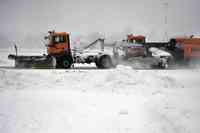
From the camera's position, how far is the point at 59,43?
2248 centimetres

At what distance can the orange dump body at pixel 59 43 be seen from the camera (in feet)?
73.5

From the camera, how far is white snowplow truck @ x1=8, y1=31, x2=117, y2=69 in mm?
22250

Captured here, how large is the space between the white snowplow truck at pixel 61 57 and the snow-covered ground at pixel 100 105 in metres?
7.48

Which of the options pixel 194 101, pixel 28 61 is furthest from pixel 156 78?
pixel 28 61

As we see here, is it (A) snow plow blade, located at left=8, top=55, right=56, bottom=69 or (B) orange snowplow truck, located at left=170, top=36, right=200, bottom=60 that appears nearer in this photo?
(A) snow plow blade, located at left=8, top=55, right=56, bottom=69

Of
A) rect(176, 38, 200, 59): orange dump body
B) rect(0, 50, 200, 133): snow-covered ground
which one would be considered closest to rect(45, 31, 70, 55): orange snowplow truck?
rect(0, 50, 200, 133): snow-covered ground

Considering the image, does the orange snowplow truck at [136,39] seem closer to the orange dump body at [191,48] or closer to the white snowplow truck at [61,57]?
the white snowplow truck at [61,57]

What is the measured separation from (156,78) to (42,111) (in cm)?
708

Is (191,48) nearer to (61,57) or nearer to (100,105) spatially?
(61,57)

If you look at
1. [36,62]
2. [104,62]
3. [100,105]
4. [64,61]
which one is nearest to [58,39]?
[64,61]

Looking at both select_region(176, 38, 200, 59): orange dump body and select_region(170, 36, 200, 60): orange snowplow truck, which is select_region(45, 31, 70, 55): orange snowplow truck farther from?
select_region(176, 38, 200, 59): orange dump body

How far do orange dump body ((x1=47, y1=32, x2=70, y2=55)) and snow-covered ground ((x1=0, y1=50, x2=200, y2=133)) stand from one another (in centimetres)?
794

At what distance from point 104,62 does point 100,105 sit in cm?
1223

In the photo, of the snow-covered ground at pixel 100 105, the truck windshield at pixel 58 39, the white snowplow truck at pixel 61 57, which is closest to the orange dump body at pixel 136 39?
the white snowplow truck at pixel 61 57
